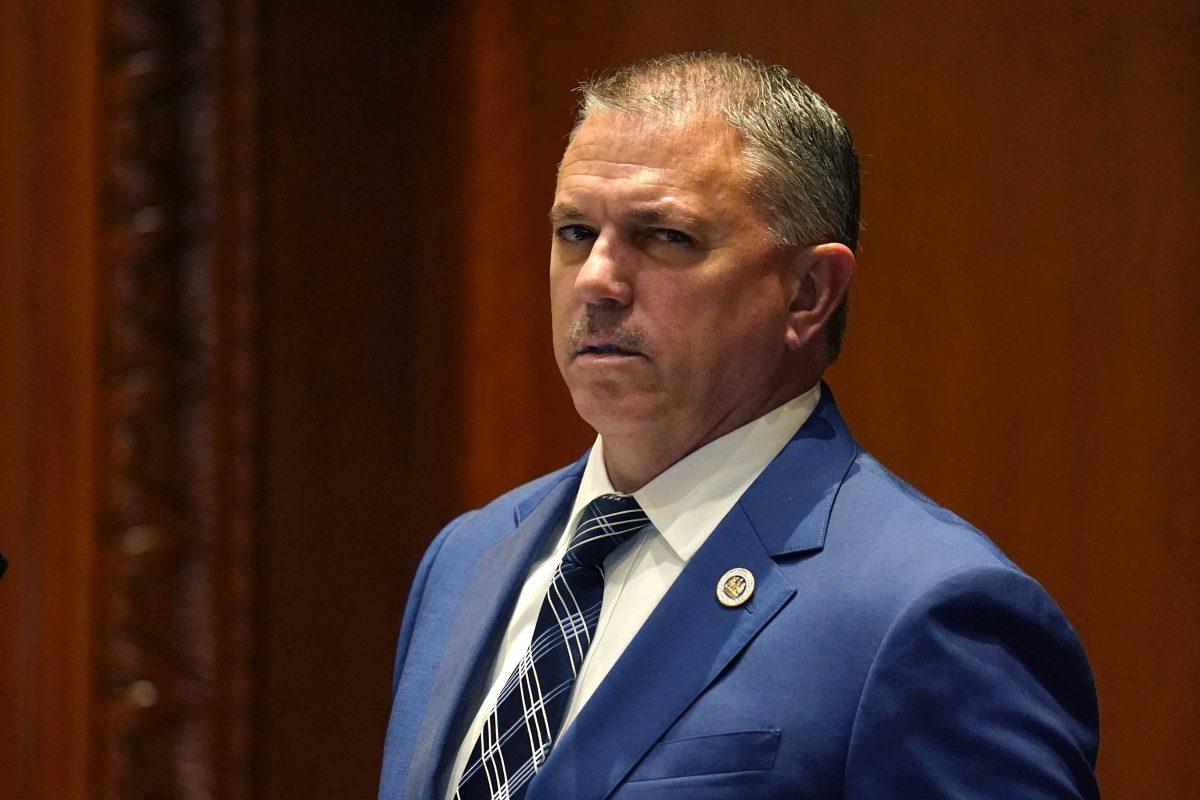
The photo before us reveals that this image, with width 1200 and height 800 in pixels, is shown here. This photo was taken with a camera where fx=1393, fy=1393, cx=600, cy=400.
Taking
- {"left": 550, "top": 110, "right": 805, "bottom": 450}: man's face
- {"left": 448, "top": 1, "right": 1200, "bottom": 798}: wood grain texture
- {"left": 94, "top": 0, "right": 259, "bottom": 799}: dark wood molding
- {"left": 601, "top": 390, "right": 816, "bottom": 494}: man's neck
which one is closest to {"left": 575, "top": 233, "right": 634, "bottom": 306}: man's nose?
{"left": 550, "top": 110, "right": 805, "bottom": 450}: man's face

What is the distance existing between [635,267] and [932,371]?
793mm

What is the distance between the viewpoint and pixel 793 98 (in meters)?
1.46

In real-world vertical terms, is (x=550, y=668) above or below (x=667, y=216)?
below

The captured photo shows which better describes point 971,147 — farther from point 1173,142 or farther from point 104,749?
point 104,749

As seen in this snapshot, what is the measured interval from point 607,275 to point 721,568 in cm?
31

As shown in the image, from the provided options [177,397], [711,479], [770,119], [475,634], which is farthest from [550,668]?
[177,397]

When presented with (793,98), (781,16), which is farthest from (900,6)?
(793,98)

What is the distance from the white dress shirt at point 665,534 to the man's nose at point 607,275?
0.18 m

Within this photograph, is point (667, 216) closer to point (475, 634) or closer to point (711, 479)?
point (711, 479)

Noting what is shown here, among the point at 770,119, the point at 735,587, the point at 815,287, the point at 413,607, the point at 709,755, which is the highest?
the point at 770,119

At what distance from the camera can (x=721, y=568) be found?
51.9 inches

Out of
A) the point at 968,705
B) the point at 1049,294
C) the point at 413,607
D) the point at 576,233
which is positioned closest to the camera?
the point at 968,705

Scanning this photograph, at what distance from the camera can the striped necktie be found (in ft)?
4.42

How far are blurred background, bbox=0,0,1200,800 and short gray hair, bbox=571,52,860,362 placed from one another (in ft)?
1.98
